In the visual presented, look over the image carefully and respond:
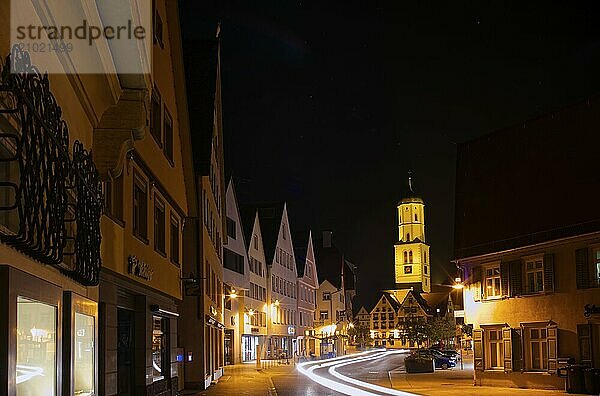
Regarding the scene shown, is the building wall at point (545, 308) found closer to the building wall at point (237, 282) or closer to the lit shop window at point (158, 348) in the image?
the lit shop window at point (158, 348)

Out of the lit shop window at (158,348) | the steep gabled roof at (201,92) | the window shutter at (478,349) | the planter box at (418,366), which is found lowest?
the planter box at (418,366)

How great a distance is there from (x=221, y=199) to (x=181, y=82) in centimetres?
2181

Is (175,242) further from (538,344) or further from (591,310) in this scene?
(538,344)

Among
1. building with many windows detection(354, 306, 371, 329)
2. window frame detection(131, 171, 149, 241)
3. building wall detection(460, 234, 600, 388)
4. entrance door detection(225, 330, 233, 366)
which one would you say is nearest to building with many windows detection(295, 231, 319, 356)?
entrance door detection(225, 330, 233, 366)

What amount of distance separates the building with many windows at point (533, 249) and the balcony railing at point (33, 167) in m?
25.6

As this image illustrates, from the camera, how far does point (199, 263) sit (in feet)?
116

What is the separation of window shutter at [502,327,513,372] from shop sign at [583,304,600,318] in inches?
209

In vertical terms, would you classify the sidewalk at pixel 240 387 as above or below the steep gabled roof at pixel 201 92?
below

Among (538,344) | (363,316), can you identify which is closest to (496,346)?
(538,344)

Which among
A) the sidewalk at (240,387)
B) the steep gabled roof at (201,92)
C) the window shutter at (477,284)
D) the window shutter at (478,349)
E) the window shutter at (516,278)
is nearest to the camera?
the sidewalk at (240,387)

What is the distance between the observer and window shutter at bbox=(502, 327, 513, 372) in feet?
123

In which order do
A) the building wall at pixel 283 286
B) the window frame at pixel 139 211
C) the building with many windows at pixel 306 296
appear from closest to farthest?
the window frame at pixel 139 211, the building wall at pixel 283 286, the building with many windows at pixel 306 296

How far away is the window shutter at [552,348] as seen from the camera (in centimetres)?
3441

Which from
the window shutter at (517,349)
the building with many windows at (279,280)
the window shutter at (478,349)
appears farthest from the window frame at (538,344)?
the building with many windows at (279,280)
